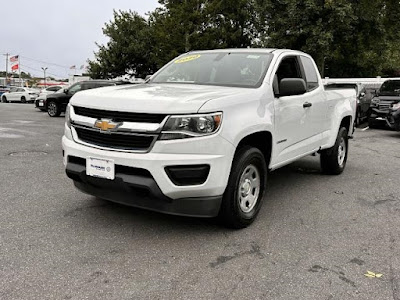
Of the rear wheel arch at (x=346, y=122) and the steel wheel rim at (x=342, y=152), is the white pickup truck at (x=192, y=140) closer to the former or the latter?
the steel wheel rim at (x=342, y=152)

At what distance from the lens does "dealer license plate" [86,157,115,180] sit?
3.58 metres

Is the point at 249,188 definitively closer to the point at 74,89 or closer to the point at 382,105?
the point at 382,105

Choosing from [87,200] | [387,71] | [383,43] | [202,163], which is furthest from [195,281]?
[387,71]

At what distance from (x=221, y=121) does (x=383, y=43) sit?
20851 millimetres

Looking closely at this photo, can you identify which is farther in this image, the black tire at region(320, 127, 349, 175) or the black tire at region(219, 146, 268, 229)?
the black tire at region(320, 127, 349, 175)

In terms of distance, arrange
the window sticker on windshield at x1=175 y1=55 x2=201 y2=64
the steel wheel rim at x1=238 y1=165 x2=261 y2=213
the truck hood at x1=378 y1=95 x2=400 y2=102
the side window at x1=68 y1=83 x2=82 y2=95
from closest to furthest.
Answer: the steel wheel rim at x1=238 y1=165 x2=261 y2=213
the window sticker on windshield at x1=175 y1=55 x2=201 y2=64
the truck hood at x1=378 y1=95 x2=400 y2=102
the side window at x1=68 y1=83 x2=82 y2=95

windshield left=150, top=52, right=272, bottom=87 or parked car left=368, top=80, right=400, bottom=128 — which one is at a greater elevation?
windshield left=150, top=52, right=272, bottom=87

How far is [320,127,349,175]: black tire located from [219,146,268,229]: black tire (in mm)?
2374

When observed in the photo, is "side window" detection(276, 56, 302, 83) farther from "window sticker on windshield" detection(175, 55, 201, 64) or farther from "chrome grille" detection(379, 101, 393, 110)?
"chrome grille" detection(379, 101, 393, 110)

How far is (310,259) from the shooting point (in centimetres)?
344

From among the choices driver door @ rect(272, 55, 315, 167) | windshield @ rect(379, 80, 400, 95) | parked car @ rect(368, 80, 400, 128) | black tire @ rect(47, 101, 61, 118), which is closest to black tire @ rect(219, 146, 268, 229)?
driver door @ rect(272, 55, 315, 167)

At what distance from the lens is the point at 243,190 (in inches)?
159

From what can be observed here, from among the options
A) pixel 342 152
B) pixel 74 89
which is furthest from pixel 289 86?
pixel 74 89

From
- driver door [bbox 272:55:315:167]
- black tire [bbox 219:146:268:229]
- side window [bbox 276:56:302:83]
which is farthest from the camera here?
side window [bbox 276:56:302:83]
